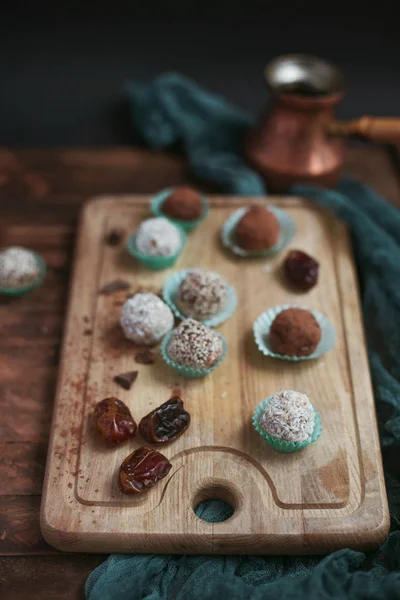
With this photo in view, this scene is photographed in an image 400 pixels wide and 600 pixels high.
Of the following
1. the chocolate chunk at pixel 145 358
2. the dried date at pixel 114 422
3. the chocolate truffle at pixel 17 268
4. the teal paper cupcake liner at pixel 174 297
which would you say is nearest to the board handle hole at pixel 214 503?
the dried date at pixel 114 422

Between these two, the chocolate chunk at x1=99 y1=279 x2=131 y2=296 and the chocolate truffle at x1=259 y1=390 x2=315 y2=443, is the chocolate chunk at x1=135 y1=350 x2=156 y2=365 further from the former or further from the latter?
the chocolate truffle at x1=259 y1=390 x2=315 y2=443

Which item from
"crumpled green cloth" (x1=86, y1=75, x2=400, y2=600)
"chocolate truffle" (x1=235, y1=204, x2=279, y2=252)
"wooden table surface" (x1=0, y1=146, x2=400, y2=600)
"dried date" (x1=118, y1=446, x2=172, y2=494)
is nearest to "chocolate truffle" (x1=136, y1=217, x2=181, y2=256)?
"chocolate truffle" (x1=235, y1=204, x2=279, y2=252)

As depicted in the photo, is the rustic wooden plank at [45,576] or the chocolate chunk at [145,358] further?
the chocolate chunk at [145,358]

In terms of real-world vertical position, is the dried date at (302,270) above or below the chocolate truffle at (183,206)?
below

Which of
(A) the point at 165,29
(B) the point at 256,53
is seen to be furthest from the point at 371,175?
(A) the point at 165,29

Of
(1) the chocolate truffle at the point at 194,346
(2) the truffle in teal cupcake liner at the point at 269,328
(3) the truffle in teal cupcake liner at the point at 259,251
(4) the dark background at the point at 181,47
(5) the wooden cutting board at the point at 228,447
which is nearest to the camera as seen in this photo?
(5) the wooden cutting board at the point at 228,447

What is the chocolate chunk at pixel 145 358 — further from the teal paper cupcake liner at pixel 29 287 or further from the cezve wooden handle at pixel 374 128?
the cezve wooden handle at pixel 374 128
